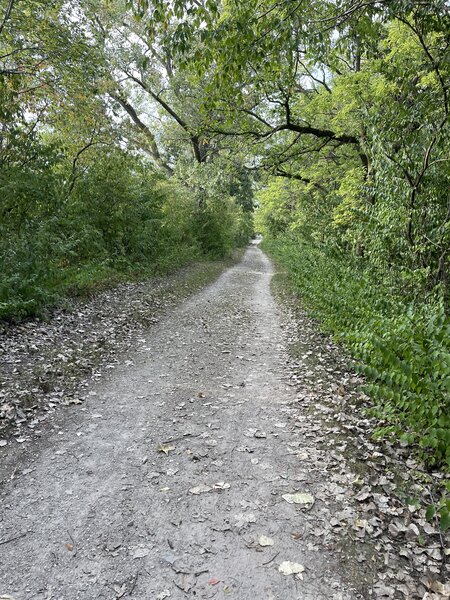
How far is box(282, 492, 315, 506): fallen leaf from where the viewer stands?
10.8 feet

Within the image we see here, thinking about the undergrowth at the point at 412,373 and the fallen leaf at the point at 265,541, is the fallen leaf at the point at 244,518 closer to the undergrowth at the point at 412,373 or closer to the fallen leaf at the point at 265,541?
the fallen leaf at the point at 265,541

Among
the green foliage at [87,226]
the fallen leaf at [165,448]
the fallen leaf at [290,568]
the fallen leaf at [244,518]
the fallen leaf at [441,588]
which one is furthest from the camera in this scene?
the green foliage at [87,226]

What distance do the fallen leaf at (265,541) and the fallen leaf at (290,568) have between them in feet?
0.62

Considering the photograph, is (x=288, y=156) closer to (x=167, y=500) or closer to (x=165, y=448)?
(x=165, y=448)

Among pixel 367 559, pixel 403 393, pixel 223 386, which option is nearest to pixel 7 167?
pixel 223 386

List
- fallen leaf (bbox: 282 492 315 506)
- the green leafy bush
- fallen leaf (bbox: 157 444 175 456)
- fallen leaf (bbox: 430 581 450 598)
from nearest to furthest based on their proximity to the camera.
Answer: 1. fallen leaf (bbox: 430 581 450 598)
2. fallen leaf (bbox: 282 492 315 506)
3. the green leafy bush
4. fallen leaf (bbox: 157 444 175 456)

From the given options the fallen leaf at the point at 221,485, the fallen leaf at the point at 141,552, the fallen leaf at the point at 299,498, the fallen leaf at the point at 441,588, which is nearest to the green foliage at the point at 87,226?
the fallen leaf at the point at 221,485

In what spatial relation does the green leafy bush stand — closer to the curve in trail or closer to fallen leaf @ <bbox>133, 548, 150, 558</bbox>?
the curve in trail

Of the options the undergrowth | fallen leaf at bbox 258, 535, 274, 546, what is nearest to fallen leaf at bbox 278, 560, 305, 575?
fallen leaf at bbox 258, 535, 274, 546

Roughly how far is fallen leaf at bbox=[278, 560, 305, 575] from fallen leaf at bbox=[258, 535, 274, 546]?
0.62 ft

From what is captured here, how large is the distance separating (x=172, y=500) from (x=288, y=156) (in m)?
11.0

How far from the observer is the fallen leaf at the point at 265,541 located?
112 inches

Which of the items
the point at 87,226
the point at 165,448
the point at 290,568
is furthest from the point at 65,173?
the point at 290,568

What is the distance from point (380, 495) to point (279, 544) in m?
1.10
